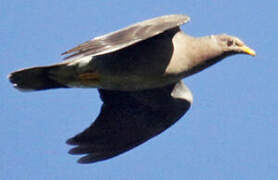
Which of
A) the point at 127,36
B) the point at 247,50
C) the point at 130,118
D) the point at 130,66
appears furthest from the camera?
the point at 130,118

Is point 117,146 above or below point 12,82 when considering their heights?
below

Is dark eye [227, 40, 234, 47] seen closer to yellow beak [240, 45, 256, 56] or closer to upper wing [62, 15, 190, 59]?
yellow beak [240, 45, 256, 56]

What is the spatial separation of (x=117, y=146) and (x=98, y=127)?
36 cm

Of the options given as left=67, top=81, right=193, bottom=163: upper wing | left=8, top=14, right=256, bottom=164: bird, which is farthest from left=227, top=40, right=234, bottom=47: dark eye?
left=67, top=81, right=193, bottom=163: upper wing

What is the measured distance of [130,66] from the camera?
32.7ft

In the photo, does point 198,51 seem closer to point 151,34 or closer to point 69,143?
point 151,34

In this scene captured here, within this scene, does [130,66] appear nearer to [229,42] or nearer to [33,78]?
[33,78]

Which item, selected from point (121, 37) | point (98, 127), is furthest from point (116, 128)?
point (121, 37)

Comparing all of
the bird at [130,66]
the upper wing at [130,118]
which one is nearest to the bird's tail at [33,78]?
the bird at [130,66]

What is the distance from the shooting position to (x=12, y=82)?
10.2 metres

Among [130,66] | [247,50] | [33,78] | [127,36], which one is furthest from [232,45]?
[33,78]

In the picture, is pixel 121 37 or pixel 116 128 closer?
pixel 121 37

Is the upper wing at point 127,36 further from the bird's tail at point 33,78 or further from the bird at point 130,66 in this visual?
the bird's tail at point 33,78

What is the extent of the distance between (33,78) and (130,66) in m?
1.19
